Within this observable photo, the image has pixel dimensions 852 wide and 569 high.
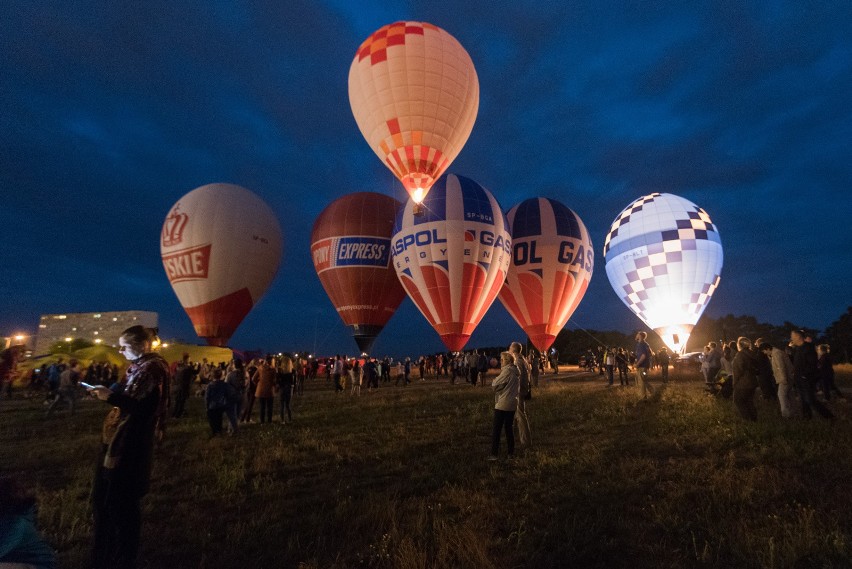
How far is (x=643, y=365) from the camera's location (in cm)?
1226

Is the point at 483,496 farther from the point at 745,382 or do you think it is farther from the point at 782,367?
the point at 782,367

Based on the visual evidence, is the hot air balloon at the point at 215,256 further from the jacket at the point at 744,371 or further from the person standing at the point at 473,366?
the jacket at the point at 744,371

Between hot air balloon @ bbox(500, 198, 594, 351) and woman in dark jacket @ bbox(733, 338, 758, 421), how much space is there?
47.5 ft

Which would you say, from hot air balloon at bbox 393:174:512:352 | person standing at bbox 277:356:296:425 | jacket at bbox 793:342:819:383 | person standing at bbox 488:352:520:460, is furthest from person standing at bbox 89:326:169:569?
hot air balloon at bbox 393:174:512:352

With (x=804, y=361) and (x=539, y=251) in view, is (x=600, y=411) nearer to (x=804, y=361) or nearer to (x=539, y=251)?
(x=804, y=361)

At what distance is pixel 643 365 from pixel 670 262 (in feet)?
46.7

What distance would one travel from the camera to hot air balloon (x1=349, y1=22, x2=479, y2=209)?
17906mm

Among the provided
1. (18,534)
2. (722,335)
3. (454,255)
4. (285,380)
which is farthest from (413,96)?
(722,335)

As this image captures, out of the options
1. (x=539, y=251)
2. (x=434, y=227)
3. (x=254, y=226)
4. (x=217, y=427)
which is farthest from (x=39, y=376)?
(x=539, y=251)

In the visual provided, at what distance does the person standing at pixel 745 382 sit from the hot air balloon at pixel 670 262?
18.0m

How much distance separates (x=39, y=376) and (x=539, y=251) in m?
25.4

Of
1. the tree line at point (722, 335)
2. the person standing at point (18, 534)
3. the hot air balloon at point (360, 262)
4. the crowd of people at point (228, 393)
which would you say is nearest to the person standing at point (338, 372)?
the crowd of people at point (228, 393)

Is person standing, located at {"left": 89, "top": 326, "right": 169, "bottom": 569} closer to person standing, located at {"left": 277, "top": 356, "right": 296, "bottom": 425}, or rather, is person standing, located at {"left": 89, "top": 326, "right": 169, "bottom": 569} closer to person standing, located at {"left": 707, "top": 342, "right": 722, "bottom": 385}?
person standing, located at {"left": 277, "top": 356, "right": 296, "bottom": 425}

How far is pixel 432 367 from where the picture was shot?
3375 cm
